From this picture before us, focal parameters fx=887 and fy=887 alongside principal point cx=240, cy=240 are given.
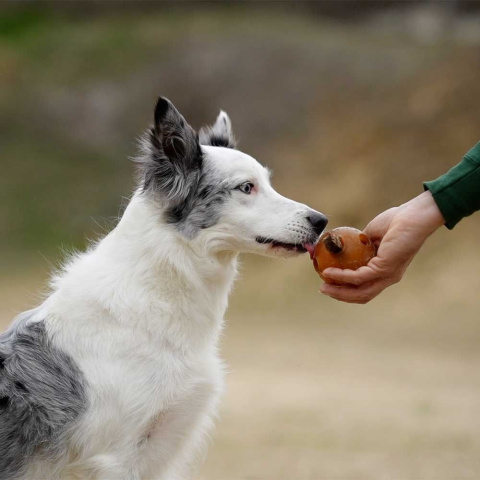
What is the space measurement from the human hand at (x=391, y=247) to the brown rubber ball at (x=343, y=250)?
56mm

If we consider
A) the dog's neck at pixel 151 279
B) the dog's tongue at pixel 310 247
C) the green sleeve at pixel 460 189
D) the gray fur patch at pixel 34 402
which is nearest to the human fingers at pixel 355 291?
the dog's tongue at pixel 310 247

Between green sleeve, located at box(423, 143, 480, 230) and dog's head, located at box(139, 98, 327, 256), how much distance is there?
0.84 metres

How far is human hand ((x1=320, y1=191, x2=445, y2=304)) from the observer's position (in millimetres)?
3354

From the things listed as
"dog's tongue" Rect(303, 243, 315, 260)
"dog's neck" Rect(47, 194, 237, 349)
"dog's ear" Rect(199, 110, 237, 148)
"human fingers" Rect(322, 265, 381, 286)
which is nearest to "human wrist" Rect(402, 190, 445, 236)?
"human fingers" Rect(322, 265, 381, 286)

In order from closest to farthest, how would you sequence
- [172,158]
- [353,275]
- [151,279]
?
[353,275] < [151,279] < [172,158]

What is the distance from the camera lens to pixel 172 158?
414 centimetres

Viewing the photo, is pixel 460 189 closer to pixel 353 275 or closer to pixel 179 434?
pixel 353 275

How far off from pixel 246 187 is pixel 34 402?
1358mm

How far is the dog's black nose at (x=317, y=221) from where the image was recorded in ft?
13.3

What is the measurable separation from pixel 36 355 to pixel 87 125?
12.8 m

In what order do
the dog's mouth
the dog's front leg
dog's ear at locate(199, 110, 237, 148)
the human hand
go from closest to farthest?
the human hand, the dog's front leg, the dog's mouth, dog's ear at locate(199, 110, 237, 148)

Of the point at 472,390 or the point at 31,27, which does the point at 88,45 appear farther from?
the point at 472,390

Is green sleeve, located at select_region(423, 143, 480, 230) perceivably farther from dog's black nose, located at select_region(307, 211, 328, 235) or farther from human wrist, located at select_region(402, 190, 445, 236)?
dog's black nose, located at select_region(307, 211, 328, 235)

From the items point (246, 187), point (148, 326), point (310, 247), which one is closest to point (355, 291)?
point (310, 247)
